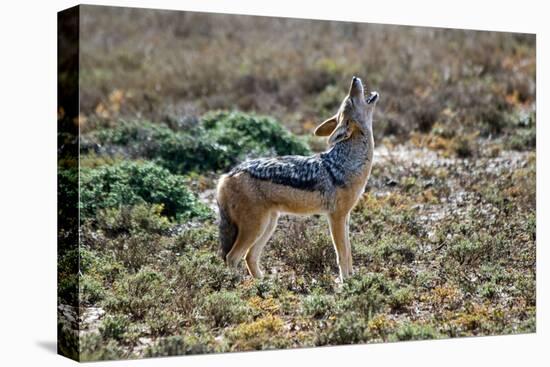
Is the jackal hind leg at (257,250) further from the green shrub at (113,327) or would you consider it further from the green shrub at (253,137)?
the green shrub at (253,137)

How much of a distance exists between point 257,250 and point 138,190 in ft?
9.52

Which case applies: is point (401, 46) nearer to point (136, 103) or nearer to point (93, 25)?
point (136, 103)

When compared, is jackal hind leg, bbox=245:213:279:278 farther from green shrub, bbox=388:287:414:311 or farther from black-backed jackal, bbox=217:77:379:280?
green shrub, bbox=388:287:414:311

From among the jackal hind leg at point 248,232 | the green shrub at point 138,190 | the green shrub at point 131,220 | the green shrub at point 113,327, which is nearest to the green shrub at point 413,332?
the jackal hind leg at point 248,232

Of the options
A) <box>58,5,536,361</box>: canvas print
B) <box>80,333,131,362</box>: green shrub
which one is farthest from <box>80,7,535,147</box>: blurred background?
<box>80,333,131,362</box>: green shrub

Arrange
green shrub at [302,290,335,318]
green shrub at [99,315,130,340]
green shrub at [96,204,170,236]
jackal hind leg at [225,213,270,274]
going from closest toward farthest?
green shrub at [99,315,130,340]
green shrub at [302,290,335,318]
jackal hind leg at [225,213,270,274]
green shrub at [96,204,170,236]

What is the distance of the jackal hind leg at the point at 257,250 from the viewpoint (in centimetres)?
1159

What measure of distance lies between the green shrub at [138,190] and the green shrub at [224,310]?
285cm

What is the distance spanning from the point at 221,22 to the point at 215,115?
7.33 m

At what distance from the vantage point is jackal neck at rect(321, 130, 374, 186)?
37.8 ft

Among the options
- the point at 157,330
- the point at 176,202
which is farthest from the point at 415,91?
the point at 157,330

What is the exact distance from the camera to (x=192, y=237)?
42.8 feet

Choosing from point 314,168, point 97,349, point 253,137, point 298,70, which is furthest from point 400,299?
point 298,70

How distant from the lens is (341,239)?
11383 mm
